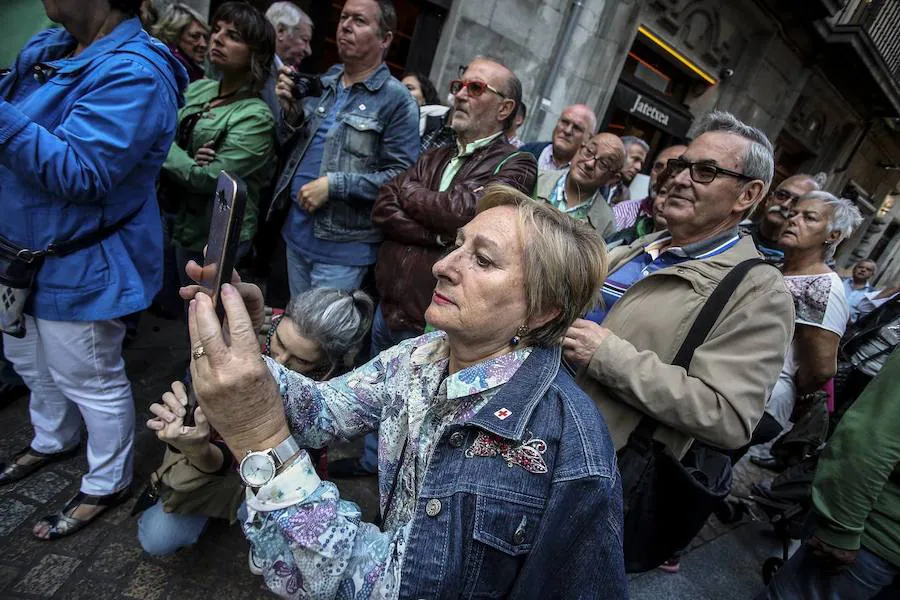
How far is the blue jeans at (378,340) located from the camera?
2.75 meters

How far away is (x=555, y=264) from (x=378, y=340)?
70.5 inches

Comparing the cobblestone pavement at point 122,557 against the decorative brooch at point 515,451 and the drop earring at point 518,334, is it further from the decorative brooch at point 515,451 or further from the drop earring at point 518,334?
the drop earring at point 518,334

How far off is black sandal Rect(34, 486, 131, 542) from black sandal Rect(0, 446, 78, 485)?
1.11ft

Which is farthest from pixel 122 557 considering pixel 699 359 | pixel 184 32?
pixel 184 32

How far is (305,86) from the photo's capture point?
288 cm

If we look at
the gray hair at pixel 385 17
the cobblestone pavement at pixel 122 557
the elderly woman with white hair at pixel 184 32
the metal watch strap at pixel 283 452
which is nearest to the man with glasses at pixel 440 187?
the gray hair at pixel 385 17

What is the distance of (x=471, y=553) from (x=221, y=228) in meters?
0.93

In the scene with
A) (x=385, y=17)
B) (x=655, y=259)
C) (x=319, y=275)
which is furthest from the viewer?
(x=319, y=275)

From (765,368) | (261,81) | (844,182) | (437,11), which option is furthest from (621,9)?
(844,182)

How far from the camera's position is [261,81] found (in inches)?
112

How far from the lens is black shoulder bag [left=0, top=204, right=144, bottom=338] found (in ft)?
5.67

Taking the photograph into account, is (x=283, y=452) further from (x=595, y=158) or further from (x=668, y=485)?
(x=595, y=158)

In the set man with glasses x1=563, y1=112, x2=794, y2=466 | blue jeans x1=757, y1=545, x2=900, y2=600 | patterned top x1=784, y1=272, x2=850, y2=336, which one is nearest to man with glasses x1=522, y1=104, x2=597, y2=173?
patterned top x1=784, y1=272, x2=850, y2=336

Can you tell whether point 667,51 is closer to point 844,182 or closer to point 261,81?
point 261,81
